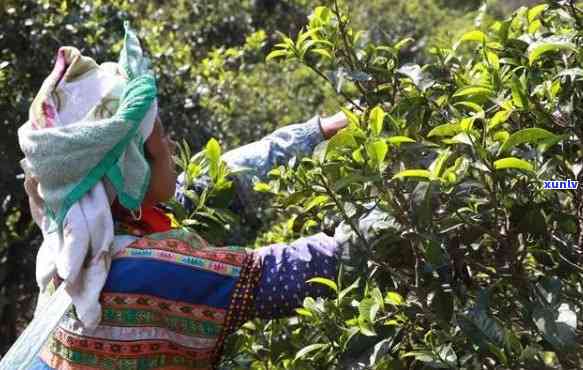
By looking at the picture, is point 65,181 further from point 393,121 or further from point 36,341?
point 393,121

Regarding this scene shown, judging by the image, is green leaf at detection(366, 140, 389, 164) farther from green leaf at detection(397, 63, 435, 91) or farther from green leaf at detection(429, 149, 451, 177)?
green leaf at detection(397, 63, 435, 91)

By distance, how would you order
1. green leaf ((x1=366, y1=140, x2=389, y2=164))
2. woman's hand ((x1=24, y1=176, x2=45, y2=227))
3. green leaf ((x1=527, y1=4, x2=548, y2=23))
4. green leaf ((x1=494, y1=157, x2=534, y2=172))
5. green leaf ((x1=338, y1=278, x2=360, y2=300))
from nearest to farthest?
green leaf ((x1=494, y1=157, x2=534, y2=172))
green leaf ((x1=366, y1=140, x2=389, y2=164))
green leaf ((x1=338, y1=278, x2=360, y2=300))
green leaf ((x1=527, y1=4, x2=548, y2=23))
woman's hand ((x1=24, y1=176, x2=45, y2=227))

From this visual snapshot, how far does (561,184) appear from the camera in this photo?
1.91 m

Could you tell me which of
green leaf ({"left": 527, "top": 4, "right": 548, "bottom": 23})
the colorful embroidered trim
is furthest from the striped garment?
green leaf ({"left": 527, "top": 4, "right": 548, "bottom": 23})

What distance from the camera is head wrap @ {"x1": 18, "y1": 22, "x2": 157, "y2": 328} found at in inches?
82.1

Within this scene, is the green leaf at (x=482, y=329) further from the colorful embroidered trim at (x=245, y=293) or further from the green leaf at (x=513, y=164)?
the colorful embroidered trim at (x=245, y=293)

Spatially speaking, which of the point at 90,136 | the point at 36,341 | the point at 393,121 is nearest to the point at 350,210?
the point at 393,121

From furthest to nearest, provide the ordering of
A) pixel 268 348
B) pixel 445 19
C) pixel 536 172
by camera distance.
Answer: pixel 445 19, pixel 268 348, pixel 536 172

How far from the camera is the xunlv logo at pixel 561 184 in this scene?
184 cm

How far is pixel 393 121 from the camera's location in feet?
6.28

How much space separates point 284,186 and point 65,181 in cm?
45

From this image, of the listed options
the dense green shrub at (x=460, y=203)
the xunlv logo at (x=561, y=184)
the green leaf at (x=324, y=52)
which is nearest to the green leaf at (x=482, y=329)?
the dense green shrub at (x=460, y=203)

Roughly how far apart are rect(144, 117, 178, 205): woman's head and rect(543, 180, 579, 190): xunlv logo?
0.84 meters

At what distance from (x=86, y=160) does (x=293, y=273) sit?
0.48m
